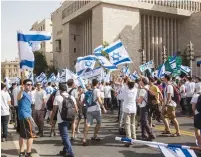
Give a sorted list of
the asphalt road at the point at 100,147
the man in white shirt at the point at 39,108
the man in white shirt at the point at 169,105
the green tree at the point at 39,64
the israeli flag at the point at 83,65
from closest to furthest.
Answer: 1. the asphalt road at the point at 100,147
2. the man in white shirt at the point at 169,105
3. the man in white shirt at the point at 39,108
4. the israeli flag at the point at 83,65
5. the green tree at the point at 39,64

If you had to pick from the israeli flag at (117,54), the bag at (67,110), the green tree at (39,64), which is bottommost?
the bag at (67,110)

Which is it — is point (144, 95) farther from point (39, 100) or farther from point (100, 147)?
point (39, 100)

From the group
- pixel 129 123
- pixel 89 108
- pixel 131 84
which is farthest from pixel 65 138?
pixel 131 84

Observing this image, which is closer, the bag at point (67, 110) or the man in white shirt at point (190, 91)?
the bag at point (67, 110)

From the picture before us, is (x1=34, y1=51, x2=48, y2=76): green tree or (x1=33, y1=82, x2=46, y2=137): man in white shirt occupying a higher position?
(x1=34, y1=51, x2=48, y2=76): green tree

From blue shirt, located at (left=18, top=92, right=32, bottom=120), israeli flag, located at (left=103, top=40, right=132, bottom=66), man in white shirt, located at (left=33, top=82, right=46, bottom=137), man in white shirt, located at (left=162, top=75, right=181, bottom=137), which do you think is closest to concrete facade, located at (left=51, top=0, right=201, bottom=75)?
israeli flag, located at (left=103, top=40, right=132, bottom=66)

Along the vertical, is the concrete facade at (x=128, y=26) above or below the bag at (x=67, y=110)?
above

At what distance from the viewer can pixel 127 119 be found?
8352 mm

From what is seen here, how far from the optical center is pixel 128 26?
185 ft

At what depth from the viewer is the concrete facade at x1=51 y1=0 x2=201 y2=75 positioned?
55.0m

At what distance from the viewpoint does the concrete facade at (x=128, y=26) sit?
181 ft

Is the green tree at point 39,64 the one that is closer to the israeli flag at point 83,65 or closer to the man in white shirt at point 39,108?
the israeli flag at point 83,65

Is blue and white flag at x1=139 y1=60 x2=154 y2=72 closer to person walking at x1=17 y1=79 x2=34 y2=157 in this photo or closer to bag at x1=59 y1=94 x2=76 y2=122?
bag at x1=59 y1=94 x2=76 y2=122

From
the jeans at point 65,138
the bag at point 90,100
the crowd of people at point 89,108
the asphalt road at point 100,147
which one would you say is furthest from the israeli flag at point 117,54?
the jeans at point 65,138
